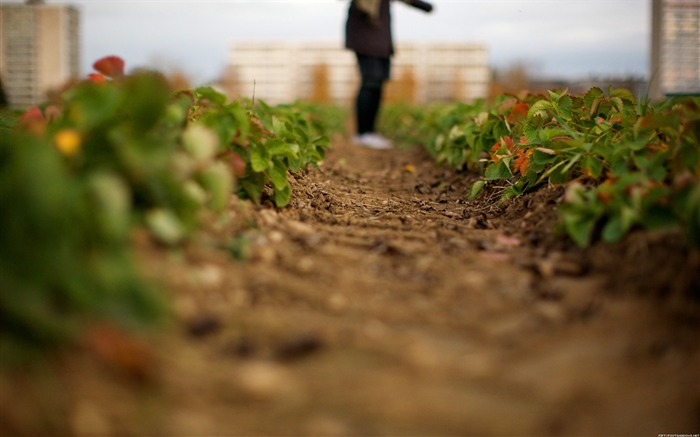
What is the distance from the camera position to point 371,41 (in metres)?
7.00

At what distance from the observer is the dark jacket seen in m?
6.98

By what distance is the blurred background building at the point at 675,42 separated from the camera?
13025 mm

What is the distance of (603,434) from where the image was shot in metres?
1.36

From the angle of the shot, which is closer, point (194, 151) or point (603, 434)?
point (603, 434)

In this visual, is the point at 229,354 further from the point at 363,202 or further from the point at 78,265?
the point at 363,202

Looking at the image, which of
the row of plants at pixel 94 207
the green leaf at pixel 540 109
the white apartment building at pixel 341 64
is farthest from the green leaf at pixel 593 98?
the white apartment building at pixel 341 64

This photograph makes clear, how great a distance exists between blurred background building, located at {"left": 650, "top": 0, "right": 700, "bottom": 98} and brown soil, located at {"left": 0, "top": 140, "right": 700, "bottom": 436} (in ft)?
39.4

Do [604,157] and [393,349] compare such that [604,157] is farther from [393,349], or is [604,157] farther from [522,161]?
[393,349]

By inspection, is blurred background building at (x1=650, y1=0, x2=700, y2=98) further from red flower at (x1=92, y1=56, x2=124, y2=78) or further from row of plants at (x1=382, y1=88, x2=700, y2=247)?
red flower at (x1=92, y1=56, x2=124, y2=78)

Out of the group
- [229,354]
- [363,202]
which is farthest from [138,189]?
[363,202]

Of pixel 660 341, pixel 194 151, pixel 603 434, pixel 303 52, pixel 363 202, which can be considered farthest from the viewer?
pixel 303 52

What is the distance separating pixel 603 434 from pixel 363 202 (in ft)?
7.36

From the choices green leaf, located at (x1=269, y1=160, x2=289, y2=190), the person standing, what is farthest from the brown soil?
the person standing

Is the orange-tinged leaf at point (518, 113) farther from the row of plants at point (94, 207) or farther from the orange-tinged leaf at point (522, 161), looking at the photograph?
the row of plants at point (94, 207)
